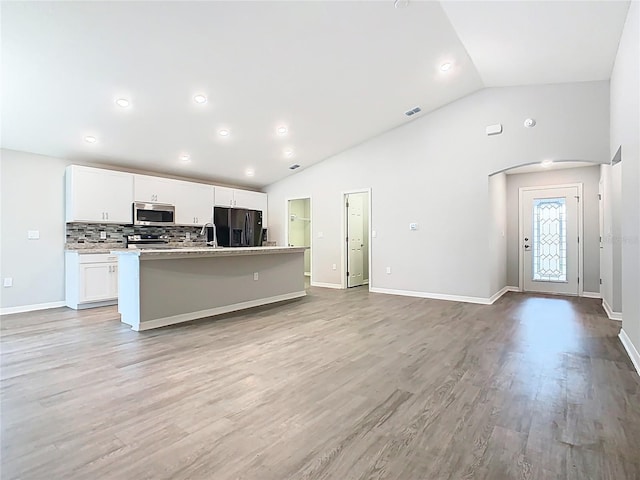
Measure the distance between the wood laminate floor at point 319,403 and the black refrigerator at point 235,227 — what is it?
2.31 m

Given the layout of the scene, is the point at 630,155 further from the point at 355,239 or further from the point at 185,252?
the point at 355,239

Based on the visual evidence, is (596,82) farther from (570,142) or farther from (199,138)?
(199,138)

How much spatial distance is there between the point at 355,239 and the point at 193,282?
12.8 feet

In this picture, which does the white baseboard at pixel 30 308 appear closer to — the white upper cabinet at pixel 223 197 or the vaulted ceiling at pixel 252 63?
the vaulted ceiling at pixel 252 63

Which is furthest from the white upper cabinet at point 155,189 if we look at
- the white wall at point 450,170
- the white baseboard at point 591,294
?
the white baseboard at point 591,294

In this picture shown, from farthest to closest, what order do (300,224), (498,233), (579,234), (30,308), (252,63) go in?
(300,224) < (579,234) < (498,233) < (30,308) < (252,63)

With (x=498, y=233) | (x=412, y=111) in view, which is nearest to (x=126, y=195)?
(x=412, y=111)

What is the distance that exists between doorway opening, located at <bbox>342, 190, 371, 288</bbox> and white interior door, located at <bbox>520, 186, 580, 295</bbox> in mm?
3187

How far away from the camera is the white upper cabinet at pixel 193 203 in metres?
6.61

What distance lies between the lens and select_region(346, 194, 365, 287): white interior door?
7.40 m

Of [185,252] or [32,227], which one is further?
[32,227]

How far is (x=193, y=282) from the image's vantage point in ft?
15.1

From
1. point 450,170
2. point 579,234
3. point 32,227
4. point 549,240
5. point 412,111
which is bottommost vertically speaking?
point 549,240

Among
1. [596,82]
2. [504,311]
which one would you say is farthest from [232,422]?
[596,82]
